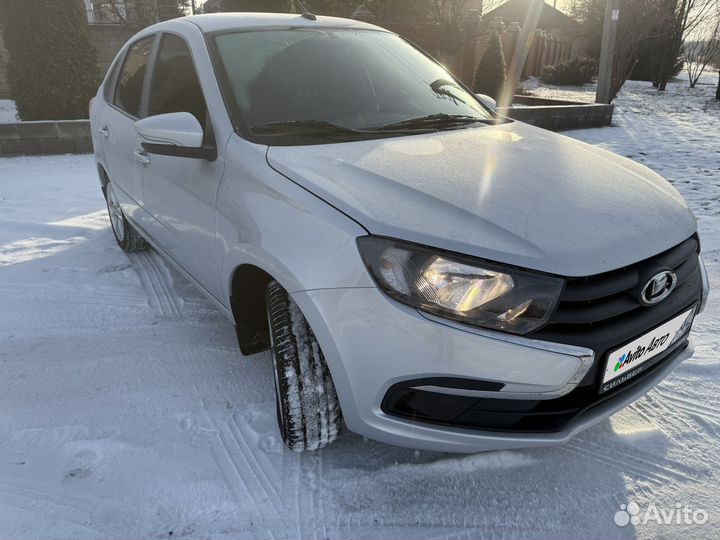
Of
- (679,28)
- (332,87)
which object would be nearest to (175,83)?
(332,87)

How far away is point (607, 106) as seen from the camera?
9812 millimetres

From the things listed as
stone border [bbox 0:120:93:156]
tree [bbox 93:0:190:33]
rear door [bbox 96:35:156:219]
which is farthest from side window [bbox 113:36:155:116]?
tree [bbox 93:0:190:33]

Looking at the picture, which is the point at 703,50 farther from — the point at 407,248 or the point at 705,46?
the point at 407,248

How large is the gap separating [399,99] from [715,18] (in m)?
23.7

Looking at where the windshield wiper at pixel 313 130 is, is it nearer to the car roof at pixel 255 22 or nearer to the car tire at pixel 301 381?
the car tire at pixel 301 381

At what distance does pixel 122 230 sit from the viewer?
3834mm

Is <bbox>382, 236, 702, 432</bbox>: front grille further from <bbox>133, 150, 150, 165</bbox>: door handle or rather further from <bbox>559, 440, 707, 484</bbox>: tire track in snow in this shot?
<bbox>133, 150, 150, 165</bbox>: door handle

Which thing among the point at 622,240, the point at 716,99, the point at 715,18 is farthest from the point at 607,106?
the point at 715,18

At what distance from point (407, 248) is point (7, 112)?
1214 centimetres

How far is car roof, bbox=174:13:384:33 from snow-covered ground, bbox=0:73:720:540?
4.97 feet

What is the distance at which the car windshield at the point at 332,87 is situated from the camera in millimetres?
2213

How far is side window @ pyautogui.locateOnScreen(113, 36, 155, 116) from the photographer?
123 inches

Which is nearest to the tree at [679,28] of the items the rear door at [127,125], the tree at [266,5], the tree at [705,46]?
the tree at [705,46]

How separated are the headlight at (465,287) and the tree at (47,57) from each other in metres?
8.32
